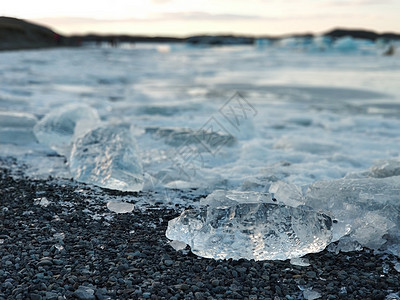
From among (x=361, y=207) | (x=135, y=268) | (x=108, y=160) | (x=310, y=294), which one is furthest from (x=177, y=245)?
(x=108, y=160)

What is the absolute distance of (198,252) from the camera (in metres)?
2.38

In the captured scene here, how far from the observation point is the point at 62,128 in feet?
16.6

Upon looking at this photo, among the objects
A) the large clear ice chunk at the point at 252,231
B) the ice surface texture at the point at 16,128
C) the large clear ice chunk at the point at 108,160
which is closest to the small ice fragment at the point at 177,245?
the large clear ice chunk at the point at 252,231

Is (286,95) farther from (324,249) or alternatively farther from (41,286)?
(41,286)

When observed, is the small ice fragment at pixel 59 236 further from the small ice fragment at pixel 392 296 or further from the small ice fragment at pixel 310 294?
the small ice fragment at pixel 392 296

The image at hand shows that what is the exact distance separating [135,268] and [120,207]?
34.1 inches

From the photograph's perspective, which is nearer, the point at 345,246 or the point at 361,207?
the point at 345,246

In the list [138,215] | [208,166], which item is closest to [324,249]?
[138,215]

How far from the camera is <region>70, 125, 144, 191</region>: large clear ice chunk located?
3.48 metres

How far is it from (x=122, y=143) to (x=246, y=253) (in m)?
1.99

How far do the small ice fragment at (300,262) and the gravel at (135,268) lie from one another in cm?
3

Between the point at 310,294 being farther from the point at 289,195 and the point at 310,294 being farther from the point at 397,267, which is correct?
the point at 289,195

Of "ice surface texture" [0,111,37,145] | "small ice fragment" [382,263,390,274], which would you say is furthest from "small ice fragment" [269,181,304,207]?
"ice surface texture" [0,111,37,145]

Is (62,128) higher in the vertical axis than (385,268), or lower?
higher
